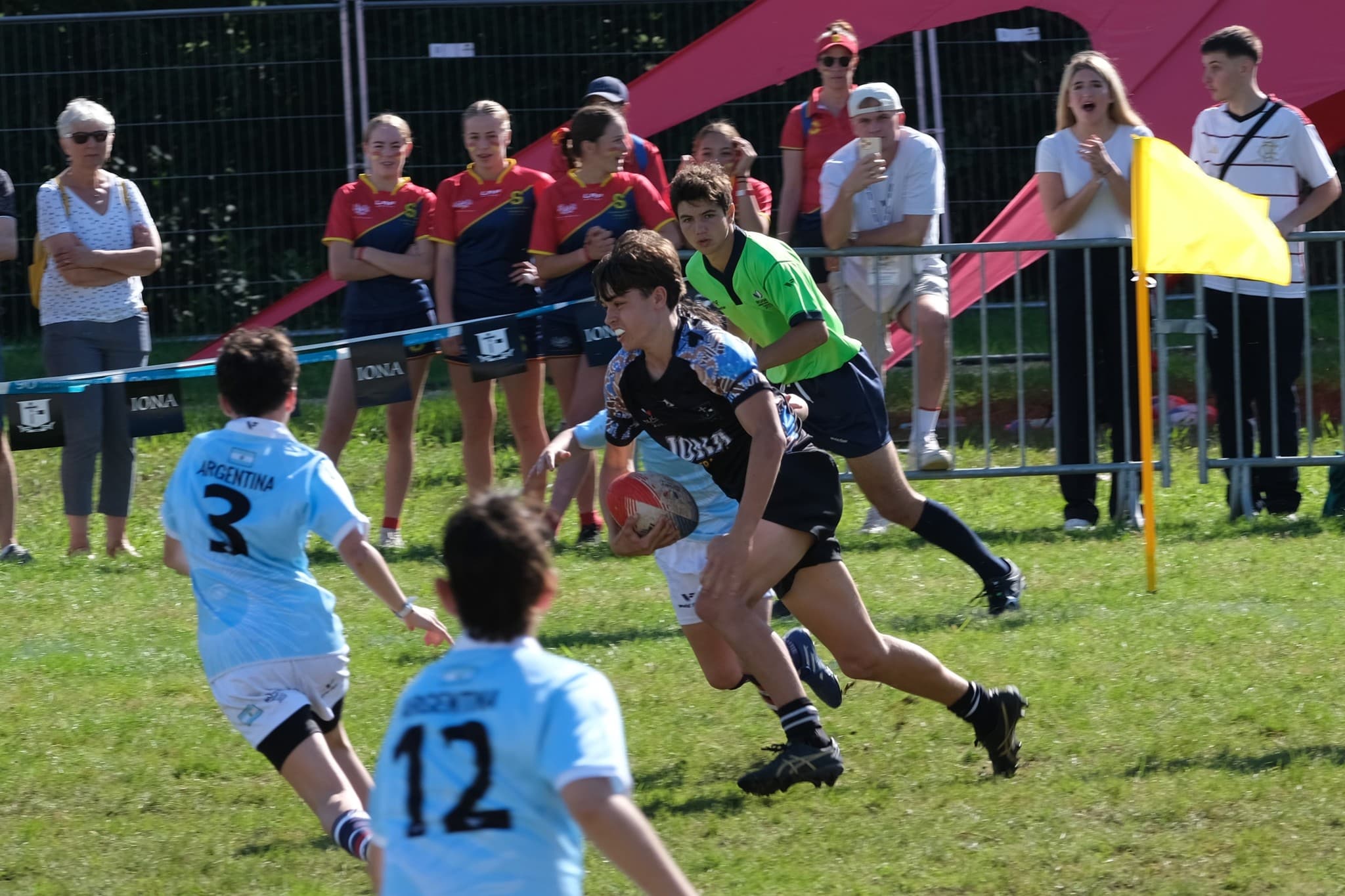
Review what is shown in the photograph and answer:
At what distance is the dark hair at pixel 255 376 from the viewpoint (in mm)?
4418

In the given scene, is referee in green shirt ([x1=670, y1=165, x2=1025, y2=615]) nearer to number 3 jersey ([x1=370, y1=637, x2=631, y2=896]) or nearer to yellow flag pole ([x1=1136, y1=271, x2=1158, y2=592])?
yellow flag pole ([x1=1136, y1=271, x2=1158, y2=592])

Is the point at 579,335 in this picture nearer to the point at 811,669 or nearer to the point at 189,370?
the point at 189,370

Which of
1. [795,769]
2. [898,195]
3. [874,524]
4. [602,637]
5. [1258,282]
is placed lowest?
[795,769]

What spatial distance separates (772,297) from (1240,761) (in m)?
2.10

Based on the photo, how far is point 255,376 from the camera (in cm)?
441

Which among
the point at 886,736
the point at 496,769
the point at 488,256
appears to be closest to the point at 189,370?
the point at 488,256

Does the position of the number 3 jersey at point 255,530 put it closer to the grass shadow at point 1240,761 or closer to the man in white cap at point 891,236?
the grass shadow at point 1240,761

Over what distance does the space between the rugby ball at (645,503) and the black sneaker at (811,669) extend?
601 millimetres

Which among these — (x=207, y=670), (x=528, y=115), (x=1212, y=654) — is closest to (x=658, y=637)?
(x=1212, y=654)

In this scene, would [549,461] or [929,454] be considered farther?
[929,454]

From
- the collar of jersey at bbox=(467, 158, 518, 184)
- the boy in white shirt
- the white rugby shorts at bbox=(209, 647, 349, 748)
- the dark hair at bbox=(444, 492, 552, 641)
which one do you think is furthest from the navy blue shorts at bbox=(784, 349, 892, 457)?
the dark hair at bbox=(444, 492, 552, 641)

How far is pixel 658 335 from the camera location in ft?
16.4

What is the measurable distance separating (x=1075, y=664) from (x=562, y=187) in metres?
3.59

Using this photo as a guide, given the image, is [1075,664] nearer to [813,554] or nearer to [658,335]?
[813,554]
